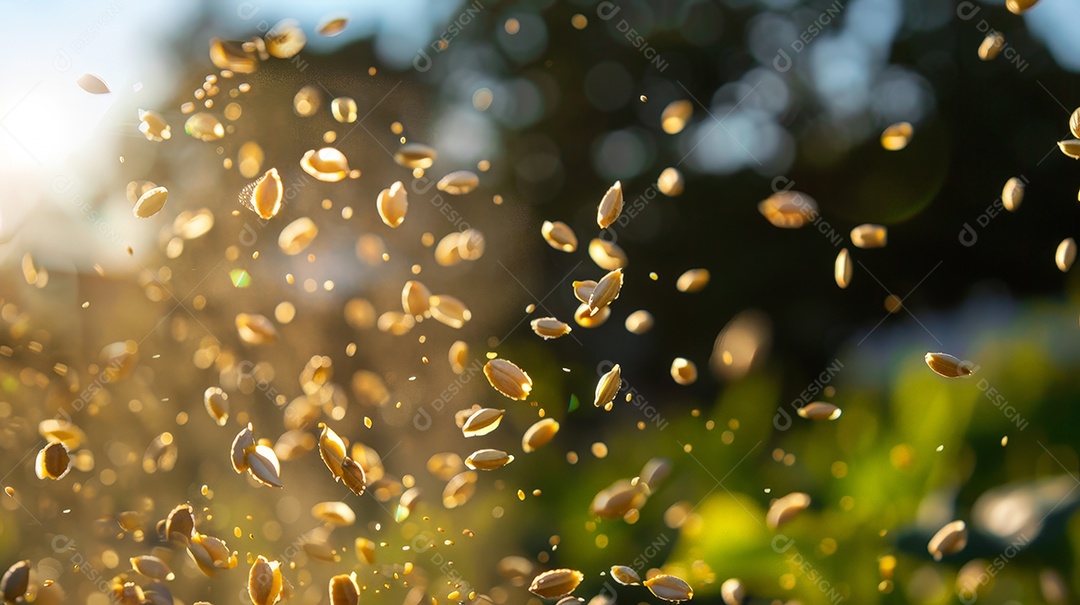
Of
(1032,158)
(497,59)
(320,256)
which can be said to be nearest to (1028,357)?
(1032,158)

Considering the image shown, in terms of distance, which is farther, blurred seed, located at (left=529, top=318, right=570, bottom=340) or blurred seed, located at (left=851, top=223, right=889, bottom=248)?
blurred seed, located at (left=851, top=223, right=889, bottom=248)

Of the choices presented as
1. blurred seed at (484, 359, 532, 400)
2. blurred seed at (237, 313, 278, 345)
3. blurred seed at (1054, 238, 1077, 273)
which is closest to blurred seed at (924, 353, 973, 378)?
blurred seed at (1054, 238, 1077, 273)

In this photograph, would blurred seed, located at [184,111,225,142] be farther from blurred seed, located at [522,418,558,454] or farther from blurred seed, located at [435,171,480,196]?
blurred seed, located at [522,418,558,454]

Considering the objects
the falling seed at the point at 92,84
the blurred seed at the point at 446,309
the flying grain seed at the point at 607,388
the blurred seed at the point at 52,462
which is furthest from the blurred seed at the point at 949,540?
the falling seed at the point at 92,84

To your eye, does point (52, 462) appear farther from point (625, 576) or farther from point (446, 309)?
point (625, 576)

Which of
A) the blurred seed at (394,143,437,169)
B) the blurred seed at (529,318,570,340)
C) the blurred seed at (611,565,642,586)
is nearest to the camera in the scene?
the blurred seed at (611,565,642,586)

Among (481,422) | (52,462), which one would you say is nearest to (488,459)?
(481,422)
